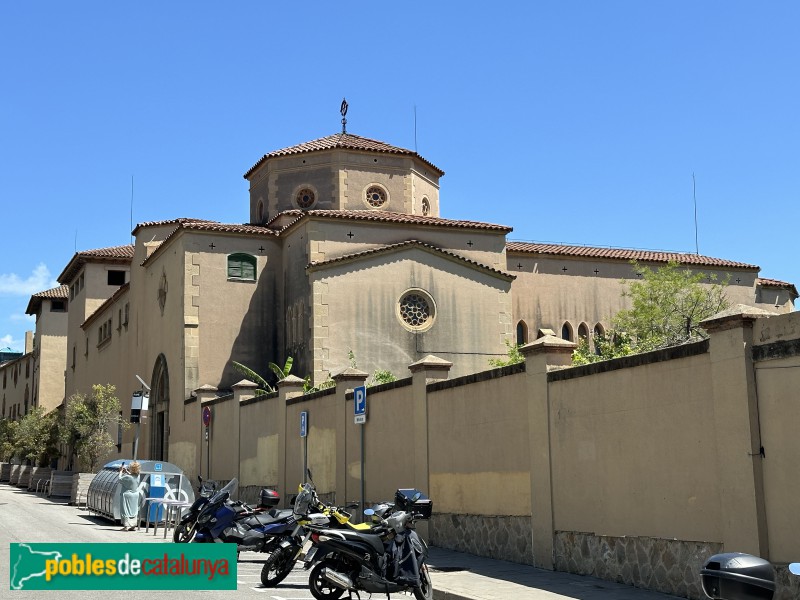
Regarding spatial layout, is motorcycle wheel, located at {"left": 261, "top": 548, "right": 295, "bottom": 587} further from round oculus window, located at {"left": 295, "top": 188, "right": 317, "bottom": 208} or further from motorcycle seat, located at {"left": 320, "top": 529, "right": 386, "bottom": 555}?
round oculus window, located at {"left": 295, "top": 188, "right": 317, "bottom": 208}

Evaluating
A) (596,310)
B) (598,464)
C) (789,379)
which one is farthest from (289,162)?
(789,379)

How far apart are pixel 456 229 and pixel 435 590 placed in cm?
2544

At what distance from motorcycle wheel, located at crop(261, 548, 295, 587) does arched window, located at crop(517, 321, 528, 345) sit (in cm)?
2885

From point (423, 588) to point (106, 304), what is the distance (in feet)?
148

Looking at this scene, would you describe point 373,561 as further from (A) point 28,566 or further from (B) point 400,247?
(B) point 400,247

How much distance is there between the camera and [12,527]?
21.4 m

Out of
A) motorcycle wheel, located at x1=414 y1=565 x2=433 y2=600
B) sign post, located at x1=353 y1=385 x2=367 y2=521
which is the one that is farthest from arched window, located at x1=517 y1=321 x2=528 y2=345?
motorcycle wheel, located at x1=414 y1=565 x2=433 y2=600

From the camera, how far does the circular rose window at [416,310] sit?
1337 inches

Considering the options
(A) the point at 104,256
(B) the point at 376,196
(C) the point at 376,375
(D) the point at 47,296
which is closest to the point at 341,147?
(B) the point at 376,196

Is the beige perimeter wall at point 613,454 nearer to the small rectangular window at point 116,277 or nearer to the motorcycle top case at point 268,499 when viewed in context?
the motorcycle top case at point 268,499

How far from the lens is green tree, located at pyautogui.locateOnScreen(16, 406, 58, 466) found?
1928 inches

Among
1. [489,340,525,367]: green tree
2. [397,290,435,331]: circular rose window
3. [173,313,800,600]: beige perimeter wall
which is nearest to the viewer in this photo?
[173,313,800,600]: beige perimeter wall

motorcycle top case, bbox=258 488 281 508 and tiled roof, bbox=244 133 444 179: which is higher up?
tiled roof, bbox=244 133 444 179

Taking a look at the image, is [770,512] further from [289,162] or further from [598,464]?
[289,162]
